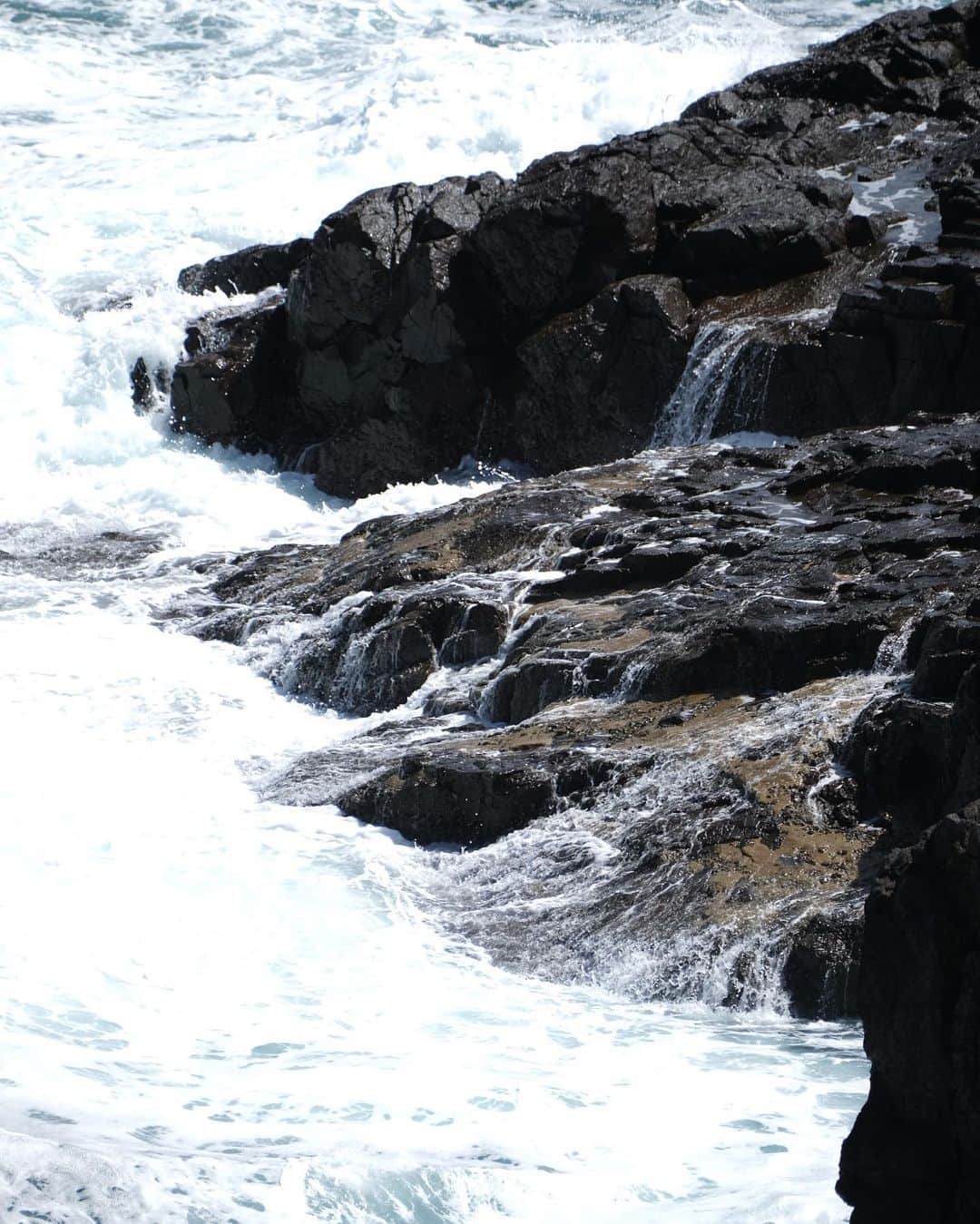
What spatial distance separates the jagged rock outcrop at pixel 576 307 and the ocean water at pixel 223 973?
786 mm

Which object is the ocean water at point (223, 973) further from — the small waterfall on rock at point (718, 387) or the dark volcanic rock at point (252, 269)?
the small waterfall on rock at point (718, 387)

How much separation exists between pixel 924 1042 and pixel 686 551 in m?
7.42

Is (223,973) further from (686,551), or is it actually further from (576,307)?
(576,307)

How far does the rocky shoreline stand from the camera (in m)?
7.36

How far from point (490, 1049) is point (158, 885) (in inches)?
105

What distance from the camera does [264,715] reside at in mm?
12172

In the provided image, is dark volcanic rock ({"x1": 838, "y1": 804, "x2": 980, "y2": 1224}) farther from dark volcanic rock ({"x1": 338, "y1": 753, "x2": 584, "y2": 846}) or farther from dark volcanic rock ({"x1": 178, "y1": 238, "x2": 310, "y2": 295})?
dark volcanic rock ({"x1": 178, "y1": 238, "x2": 310, "y2": 295})

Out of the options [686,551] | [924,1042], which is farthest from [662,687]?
[924,1042]

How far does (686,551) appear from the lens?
11.5 metres

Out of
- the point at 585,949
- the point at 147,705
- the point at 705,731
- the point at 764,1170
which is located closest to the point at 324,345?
the point at 147,705

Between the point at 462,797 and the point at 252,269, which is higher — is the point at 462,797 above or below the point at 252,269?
below

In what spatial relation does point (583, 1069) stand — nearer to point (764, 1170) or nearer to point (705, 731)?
point (764, 1170)

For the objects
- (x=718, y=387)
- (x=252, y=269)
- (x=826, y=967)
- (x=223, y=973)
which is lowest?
(x=223, y=973)

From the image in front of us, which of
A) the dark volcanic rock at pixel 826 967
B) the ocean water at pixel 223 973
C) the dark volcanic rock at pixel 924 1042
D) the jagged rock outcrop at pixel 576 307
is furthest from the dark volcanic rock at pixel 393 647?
the dark volcanic rock at pixel 924 1042
